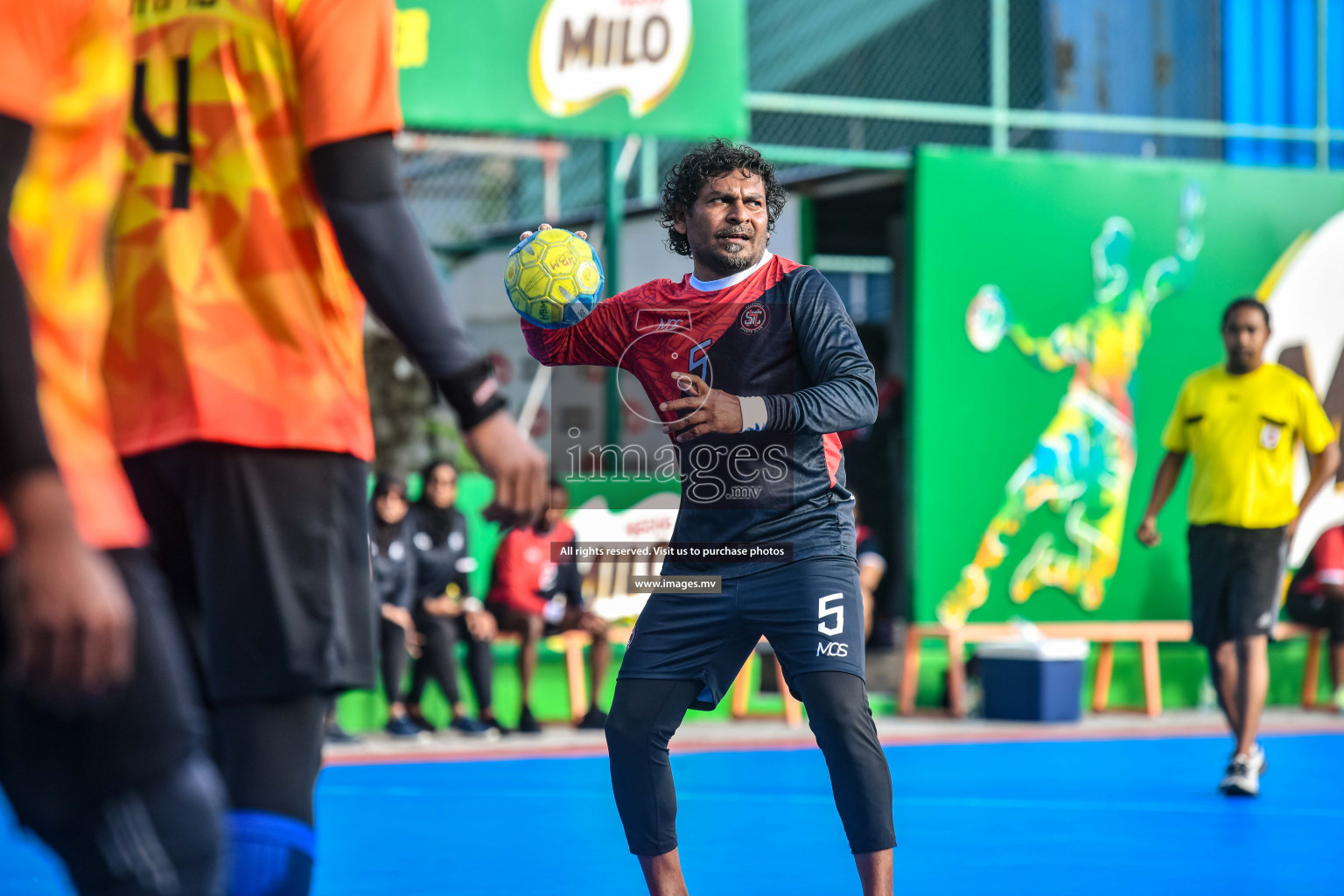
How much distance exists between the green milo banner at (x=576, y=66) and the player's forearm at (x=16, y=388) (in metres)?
9.20

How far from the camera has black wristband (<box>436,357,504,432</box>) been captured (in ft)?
8.85

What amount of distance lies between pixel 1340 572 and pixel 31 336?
12.2 m

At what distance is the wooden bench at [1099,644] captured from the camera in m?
11.9

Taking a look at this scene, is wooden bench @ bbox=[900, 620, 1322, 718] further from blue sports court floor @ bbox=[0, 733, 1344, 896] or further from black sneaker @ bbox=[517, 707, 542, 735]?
black sneaker @ bbox=[517, 707, 542, 735]

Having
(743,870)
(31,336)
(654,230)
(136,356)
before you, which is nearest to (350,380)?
(136,356)

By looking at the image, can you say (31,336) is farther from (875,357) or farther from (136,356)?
(875,357)

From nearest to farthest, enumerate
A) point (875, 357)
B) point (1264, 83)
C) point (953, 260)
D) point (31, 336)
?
point (31, 336), point (953, 260), point (1264, 83), point (875, 357)

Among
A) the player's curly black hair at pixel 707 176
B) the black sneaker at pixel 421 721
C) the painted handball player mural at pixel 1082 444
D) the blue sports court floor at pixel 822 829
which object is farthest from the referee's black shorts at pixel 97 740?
the painted handball player mural at pixel 1082 444

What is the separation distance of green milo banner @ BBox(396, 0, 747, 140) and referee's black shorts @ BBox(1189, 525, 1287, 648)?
4.84 metres

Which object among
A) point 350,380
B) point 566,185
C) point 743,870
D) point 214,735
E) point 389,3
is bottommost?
point 743,870

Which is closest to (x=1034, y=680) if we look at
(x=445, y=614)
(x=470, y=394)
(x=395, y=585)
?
(x=445, y=614)

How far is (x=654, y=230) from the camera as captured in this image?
1255 cm

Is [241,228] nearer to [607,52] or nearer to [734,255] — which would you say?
[734,255]

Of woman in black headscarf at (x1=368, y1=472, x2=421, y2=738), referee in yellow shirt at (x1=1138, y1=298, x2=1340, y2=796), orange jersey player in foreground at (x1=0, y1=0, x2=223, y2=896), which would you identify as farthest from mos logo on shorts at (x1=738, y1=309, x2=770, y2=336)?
woman in black headscarf at (x1=368, y1=472, x2=421, y2=738)
